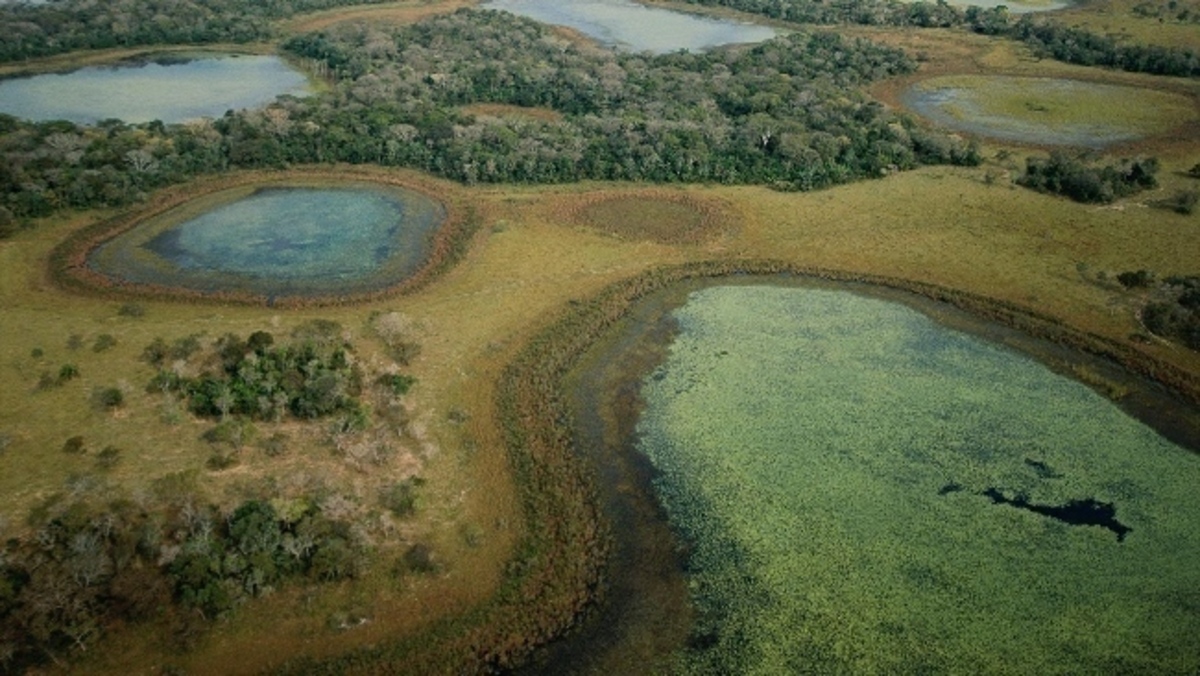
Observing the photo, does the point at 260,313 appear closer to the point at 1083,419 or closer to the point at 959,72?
the point at 1083,419

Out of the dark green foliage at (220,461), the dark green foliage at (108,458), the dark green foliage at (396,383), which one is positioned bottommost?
the dark green foliage at (220,461)

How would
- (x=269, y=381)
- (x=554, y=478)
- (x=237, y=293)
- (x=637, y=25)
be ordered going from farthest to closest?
(x=637, y=25), (x=237, y=293), (x=269, y=381), (x=554, y=478)

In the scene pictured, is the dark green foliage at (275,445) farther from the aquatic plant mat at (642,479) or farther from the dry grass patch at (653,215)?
the dry grass patch at (653,215)

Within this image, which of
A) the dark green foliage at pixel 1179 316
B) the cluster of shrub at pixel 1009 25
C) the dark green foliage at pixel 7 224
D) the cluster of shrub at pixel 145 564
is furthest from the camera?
the cluster of shrub at pixel 1009 25

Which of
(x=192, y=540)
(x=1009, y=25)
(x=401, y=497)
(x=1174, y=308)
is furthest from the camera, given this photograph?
(x=1009, y=25)

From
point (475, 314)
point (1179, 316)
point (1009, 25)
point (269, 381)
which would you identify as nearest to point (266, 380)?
point (269, 381)

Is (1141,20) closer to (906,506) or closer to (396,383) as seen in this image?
(906,506)

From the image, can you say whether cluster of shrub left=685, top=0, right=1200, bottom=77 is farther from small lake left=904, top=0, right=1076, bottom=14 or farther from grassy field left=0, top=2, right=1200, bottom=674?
grassy field left=0, top=2, right=1200, bottom=674

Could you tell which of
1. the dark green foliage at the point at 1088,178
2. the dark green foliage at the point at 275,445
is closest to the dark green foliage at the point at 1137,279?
the dark green foliage at the point at 1088,178
